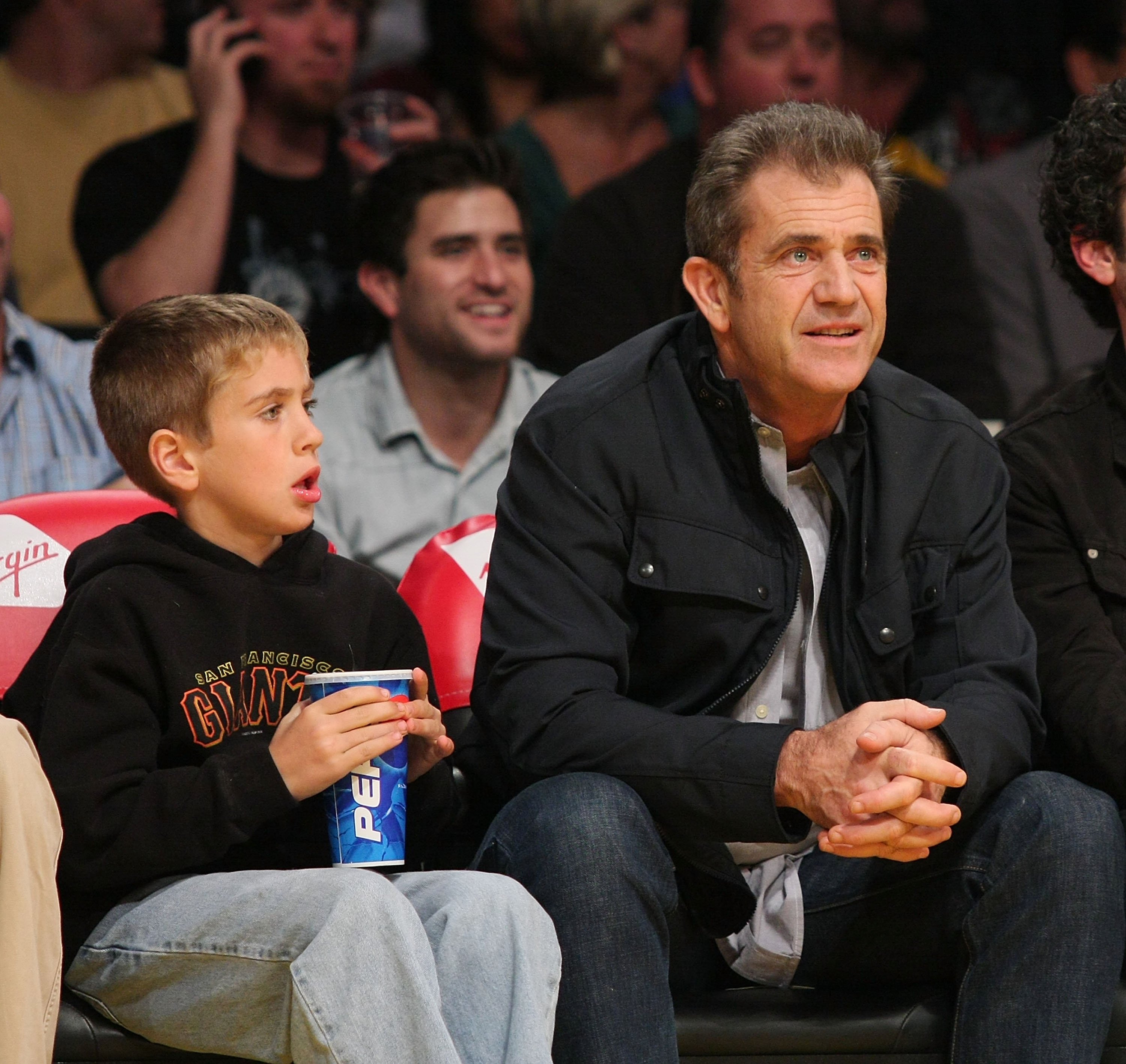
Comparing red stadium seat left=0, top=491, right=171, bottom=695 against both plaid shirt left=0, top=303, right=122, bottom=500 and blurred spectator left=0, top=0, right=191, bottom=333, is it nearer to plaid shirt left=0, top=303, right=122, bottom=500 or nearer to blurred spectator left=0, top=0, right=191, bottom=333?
plaid shirt left=0, top=303, right=122, bottom=500

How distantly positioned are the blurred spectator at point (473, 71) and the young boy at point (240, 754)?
7.90 feet

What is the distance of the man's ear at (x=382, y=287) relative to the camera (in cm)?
369

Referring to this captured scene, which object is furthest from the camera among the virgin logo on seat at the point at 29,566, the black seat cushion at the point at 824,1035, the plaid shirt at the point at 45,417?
the plaid shirt at the point at 45,417

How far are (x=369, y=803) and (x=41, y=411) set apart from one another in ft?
5.56

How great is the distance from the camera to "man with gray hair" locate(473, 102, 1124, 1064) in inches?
76.9

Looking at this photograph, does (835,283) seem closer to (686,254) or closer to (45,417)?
(686,254)

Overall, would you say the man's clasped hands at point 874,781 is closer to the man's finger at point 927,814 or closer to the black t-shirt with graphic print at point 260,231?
the man's finger at point 927,814

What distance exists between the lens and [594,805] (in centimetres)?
195

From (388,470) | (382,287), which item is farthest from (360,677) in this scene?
(382,287)

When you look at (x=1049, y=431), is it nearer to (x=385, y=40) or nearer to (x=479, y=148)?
(x=479, y=148)

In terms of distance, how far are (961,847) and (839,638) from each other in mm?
297

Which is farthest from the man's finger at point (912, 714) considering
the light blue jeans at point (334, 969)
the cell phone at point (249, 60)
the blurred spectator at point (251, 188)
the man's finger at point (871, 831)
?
the cell phone at point (249, 60)

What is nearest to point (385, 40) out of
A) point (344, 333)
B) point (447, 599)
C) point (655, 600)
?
point (344, 333)

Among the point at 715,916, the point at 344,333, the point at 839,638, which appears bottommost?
the point at 715,916
